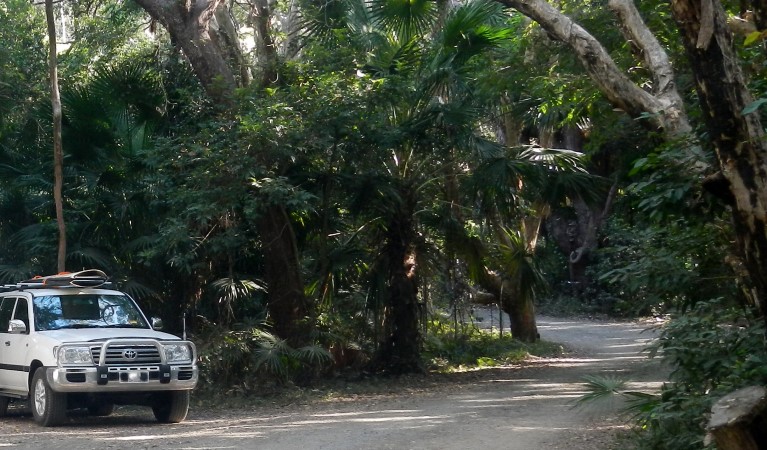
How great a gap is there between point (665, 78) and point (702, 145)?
7.19ft

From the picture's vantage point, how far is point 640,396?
350 inches

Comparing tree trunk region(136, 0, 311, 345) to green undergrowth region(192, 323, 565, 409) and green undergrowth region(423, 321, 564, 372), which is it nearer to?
green undergrowth region(192, 323, 565, 409)

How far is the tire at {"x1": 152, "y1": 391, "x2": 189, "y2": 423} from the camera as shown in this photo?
12.9 meters

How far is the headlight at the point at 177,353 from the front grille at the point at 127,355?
0.15 m

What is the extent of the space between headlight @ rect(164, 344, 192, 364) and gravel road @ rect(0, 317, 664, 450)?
87 cm

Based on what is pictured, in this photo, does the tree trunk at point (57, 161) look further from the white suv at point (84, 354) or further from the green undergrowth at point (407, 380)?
the green undergrowth at point (407, 380)

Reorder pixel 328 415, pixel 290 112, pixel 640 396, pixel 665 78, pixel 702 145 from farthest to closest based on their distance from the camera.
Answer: pixel 290 112, pixel 328 415, pixel 665 78, pixel 640 396, pixel 702 145

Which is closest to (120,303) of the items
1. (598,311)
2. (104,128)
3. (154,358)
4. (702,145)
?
(154,358)

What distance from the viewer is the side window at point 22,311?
13.2 metres

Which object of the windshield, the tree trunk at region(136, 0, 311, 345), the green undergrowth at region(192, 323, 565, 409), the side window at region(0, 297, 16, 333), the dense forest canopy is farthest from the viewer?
the tree trunk at region(136, 0, 311, 345)

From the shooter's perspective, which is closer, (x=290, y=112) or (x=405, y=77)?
(x=290, y=112)

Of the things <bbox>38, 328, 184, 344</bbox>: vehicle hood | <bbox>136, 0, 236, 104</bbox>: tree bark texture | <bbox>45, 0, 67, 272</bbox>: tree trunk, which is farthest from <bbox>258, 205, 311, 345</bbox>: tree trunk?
<bbox>38, 328, 184, 344</bbox>: vehicle hood

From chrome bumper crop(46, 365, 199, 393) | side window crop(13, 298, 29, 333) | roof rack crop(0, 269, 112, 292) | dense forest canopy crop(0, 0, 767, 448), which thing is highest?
dense forest canopy crop(0, 0, 767, 448)

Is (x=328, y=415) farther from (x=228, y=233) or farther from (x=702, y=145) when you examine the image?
(x=702, y=145)
